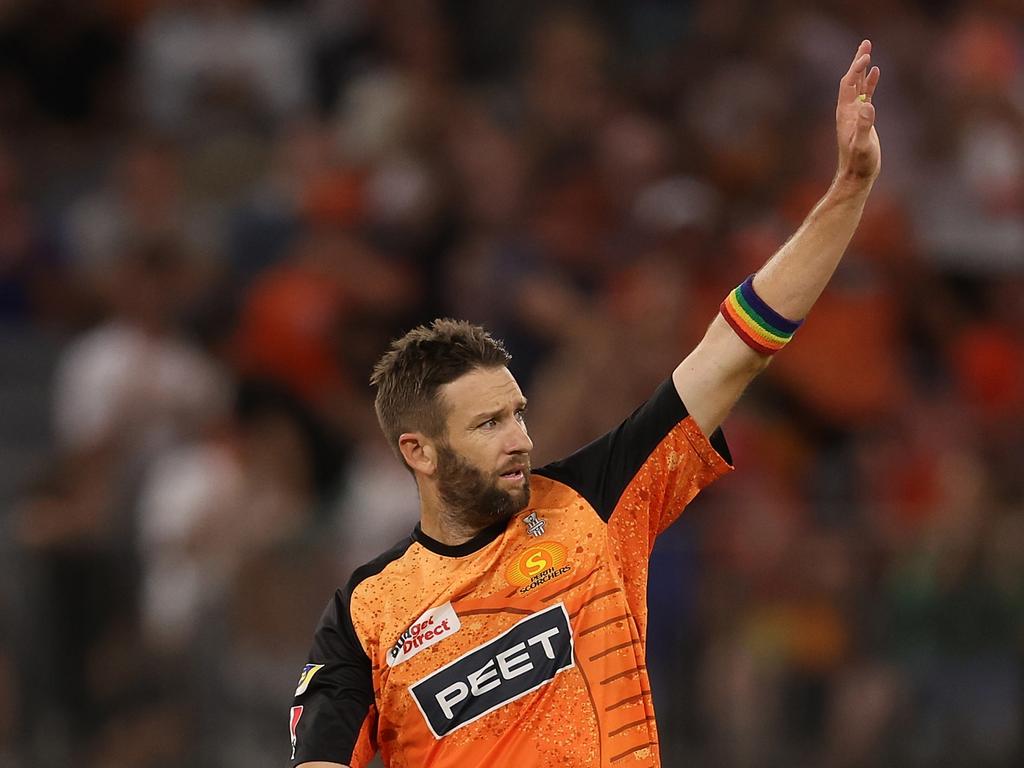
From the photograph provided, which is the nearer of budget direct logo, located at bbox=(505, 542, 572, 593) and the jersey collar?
budget direct logo, located at bbox=(505, 542, 572, 593)

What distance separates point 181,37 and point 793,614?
635 centimetres

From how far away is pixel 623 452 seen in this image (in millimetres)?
4918

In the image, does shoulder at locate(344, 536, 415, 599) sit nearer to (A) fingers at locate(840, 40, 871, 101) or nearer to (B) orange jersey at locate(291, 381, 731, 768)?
(B) orange jersey at locate(291, 381, 731, 768)

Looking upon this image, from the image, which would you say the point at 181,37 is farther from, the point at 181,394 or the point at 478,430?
the point at 478,430

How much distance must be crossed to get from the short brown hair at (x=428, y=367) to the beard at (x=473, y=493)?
94 millimetres

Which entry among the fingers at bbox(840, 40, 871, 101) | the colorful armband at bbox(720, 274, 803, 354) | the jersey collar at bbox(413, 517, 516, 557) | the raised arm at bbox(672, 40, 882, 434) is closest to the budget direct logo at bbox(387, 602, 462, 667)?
the jersey collar at bbox(413, 517, 516, 557)

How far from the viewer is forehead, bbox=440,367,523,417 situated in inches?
191

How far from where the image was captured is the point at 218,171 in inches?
501

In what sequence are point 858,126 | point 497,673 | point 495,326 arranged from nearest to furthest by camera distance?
point 858,126 < point 497,673 < point 495,326

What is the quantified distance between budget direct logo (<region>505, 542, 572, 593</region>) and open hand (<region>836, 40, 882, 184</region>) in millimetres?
1210

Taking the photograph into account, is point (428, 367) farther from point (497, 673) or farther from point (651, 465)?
point (497, 673)

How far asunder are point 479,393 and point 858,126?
1.17 m

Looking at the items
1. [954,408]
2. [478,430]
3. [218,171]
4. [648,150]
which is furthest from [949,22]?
[478,430]

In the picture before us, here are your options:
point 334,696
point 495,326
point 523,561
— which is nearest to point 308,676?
point 334,696
